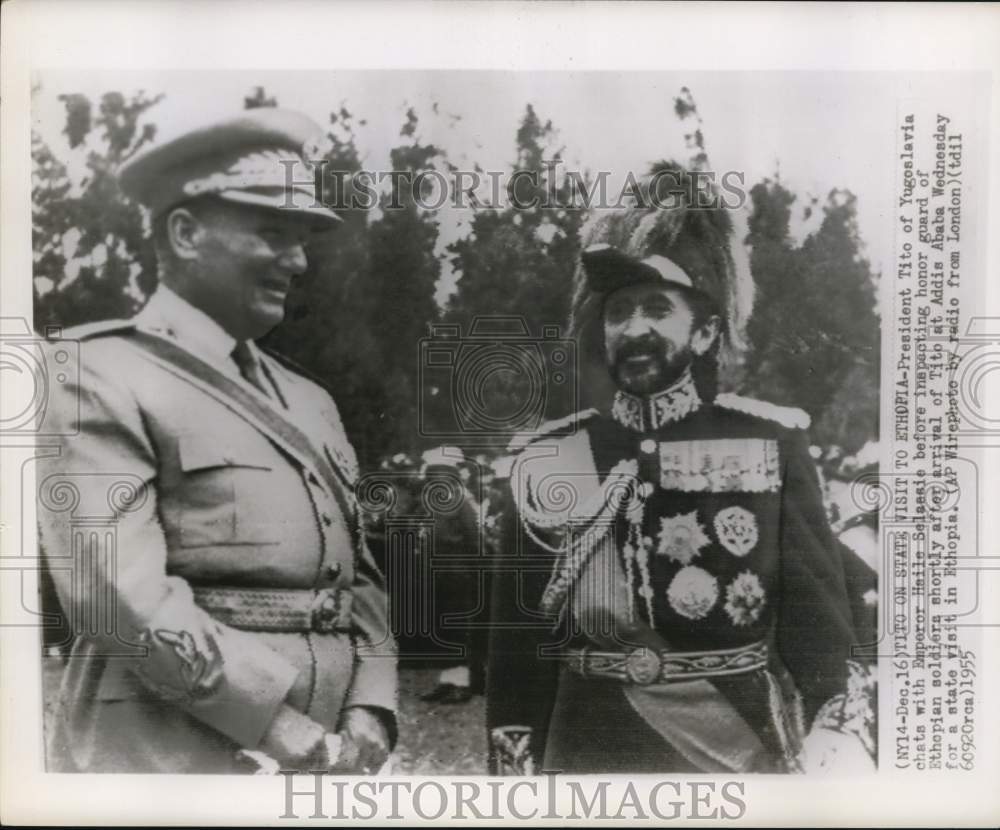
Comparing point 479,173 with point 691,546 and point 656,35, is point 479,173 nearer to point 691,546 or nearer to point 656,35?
point 656,35

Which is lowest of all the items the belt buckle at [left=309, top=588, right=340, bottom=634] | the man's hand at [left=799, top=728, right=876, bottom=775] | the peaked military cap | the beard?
the man's hand at [left=799, top=728, right=876, bottom=775]

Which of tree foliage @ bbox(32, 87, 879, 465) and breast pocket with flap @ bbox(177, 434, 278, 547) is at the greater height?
tree foliage @ bbox(32, 87, 879, 465)

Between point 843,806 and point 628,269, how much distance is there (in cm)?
146

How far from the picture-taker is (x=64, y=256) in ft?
7.48

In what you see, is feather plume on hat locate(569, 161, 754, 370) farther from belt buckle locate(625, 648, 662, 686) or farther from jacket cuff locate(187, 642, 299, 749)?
jacket cuff locate(187, 642, 299, 749)

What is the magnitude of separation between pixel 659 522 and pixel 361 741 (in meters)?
0.92

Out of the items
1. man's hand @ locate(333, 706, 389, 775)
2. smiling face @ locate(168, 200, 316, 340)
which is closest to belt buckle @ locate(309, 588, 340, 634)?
man's hand @ locate(333, 706, 389, 775)

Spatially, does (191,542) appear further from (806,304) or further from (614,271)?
(806,304)

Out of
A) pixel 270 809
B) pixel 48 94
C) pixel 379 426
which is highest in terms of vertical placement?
pixel 48 94

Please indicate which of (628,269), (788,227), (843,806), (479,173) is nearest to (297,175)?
(479,173)

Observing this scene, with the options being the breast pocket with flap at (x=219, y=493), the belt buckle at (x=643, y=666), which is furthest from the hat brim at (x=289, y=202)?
the belt buckle at (x=643, y=666)

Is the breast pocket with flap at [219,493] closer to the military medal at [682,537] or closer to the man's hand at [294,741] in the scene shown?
the man's hand at [294,741]

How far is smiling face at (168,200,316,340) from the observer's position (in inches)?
88.7

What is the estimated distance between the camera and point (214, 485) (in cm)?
224
